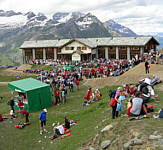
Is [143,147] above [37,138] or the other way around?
above

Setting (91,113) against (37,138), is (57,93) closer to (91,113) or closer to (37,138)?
(91,113)

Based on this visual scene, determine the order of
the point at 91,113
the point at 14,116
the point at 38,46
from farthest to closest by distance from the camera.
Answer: the point at 38,46, the point at 14,116, the point at 91,113

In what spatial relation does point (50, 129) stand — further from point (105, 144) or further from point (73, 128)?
point (105, 144)

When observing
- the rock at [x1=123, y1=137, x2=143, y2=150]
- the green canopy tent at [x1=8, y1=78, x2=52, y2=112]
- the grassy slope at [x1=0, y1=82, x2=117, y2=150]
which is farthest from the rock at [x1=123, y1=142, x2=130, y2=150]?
the green canopy tent at [x1=8, y1=78, x2=52, y2=112]

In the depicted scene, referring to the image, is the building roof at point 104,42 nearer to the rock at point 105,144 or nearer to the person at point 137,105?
the person at point 137,105

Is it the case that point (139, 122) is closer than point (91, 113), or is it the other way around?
point (139, 122)

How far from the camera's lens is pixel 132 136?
934 centimetres

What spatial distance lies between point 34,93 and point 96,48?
46036 mm

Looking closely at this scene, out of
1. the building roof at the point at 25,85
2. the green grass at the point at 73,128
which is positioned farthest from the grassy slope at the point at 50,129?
the building roof at the point at 25,85

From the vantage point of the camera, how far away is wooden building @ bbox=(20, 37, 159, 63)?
59.3m

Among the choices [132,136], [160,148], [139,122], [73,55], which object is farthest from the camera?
[73,55]

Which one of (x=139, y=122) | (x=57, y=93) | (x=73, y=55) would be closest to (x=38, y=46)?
(x=73, y=55)

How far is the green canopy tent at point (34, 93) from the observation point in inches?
848

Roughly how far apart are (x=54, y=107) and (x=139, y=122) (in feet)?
43.8
